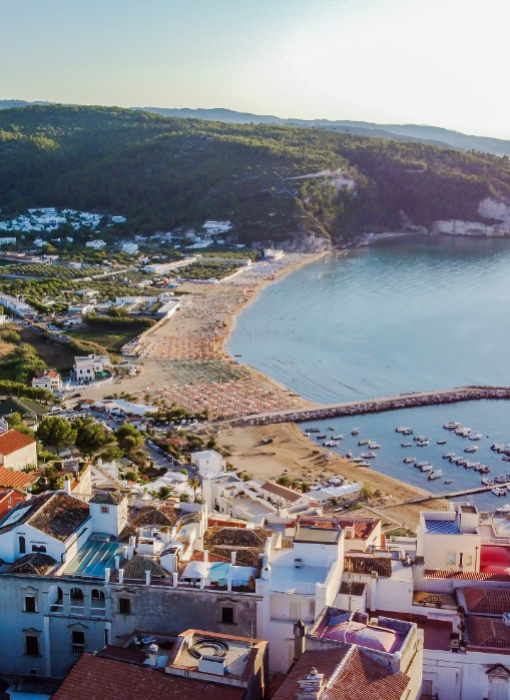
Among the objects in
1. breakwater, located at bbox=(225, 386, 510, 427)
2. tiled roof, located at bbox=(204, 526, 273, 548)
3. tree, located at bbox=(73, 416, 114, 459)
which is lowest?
breakwater, located at bbox=(225, 386, 510, 427)

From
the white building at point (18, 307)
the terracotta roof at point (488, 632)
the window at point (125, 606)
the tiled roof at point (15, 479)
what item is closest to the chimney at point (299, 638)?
the terracotta roof at point (488, 632)

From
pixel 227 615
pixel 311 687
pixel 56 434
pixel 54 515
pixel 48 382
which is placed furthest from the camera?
pixel 48 382

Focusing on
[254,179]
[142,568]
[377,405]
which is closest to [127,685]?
[142,568]

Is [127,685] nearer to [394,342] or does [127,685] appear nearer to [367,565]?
[367,565]

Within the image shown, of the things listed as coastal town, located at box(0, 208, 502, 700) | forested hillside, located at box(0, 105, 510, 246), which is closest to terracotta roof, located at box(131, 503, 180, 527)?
coastal town, located at box(0, 208, 502, 700)

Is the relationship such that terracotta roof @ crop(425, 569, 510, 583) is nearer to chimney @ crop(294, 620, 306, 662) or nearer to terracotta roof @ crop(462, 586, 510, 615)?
terracotta roof @ crop(462, 586, 510, 615)

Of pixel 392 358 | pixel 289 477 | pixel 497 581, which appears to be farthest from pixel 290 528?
pixel 392 358

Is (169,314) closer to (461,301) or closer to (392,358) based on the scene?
(392,358)
